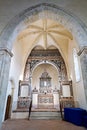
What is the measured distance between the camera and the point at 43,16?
14.8ft

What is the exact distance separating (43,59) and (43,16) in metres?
5.89

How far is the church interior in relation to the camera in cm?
371

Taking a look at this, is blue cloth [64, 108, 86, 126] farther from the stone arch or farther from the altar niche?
the altar niche

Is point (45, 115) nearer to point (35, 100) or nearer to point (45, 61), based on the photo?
point (35, 100)

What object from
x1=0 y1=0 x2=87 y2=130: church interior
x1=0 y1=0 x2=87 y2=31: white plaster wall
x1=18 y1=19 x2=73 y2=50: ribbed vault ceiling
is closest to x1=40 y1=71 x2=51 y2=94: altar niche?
x1=0 y1=0 x2=87 y2=130: church interior

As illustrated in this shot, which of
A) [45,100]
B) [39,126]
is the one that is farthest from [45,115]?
[45,100]

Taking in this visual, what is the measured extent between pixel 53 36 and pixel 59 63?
109 inches

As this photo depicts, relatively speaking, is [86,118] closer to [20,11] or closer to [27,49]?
[20,11]

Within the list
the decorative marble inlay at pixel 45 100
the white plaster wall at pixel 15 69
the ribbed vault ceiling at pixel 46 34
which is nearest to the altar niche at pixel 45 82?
the decorative marble inlay at pixel 45 100

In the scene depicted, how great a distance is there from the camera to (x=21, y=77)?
9273 mm

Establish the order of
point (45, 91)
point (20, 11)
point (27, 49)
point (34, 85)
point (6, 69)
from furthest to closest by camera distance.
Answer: point (34, 85) < point (45, 91) < point (27, 49) < point (20, 11) < point (6, 69)

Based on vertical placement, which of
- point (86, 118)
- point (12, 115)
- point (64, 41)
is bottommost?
point (12, 115)

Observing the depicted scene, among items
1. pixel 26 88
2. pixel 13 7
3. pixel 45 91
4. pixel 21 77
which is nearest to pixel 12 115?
pixel 26 88

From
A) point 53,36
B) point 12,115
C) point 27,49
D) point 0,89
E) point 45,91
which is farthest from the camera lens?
point 45,91
